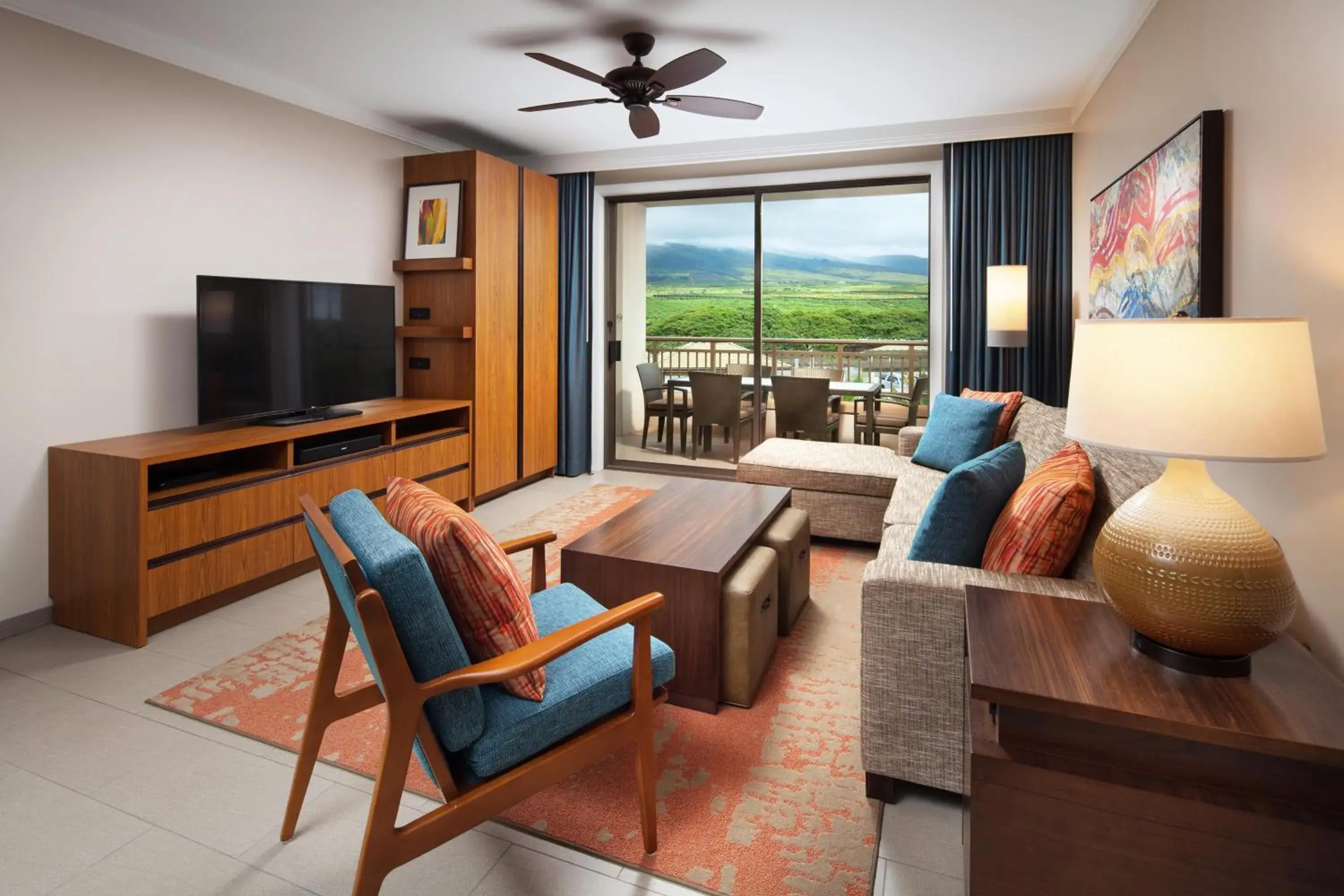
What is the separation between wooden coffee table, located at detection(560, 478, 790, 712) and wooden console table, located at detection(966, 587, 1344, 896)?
1.09 m

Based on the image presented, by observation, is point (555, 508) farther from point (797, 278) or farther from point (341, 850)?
point (341, 850)

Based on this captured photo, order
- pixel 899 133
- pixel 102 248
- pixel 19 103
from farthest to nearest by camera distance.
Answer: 1. pixel 899 133
2. pixel 102 248
3. pixel 19 103

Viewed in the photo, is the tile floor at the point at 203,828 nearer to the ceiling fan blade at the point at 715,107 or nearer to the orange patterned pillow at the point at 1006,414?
the orange patterned pillow at the point at 1006,414

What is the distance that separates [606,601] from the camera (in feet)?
8.11

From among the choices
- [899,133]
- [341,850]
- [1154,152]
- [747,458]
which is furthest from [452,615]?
[899,133]

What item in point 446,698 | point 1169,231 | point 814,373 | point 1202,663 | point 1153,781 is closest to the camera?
point 1153,781

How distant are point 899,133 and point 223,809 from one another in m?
4.85

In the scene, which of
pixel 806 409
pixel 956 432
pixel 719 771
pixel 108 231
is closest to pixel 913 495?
pixel 956 432

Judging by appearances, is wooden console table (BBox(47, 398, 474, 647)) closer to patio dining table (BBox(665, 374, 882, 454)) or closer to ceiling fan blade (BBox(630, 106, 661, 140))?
ceiling fan blade (BBox(630, 106, 661, 140))

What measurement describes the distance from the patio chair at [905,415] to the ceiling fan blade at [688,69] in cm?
294

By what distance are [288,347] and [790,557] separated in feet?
8.49

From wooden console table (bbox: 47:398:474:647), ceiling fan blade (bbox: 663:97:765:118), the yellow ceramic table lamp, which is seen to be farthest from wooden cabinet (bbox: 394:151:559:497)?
the yellow ceramic table lamp

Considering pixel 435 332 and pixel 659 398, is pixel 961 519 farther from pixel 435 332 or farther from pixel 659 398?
pixel 659 398

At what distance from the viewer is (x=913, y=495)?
11.5ft
